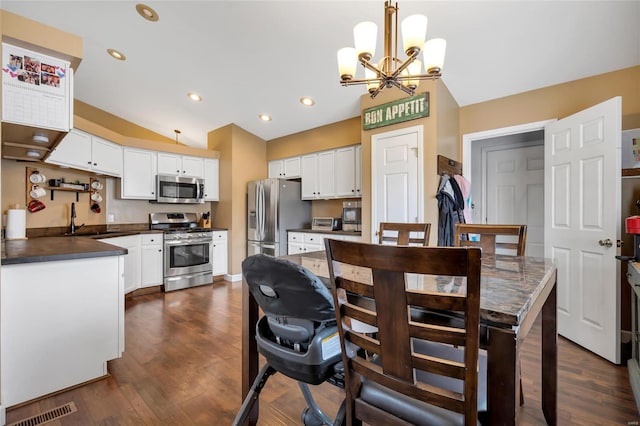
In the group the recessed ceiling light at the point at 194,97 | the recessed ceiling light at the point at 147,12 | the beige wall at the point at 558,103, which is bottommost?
the beige wall at the point at 558,103

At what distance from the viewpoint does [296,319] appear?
1.08 metres

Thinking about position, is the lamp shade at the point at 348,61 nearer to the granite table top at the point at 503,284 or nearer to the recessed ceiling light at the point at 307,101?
the granite table top at the point at 503,284

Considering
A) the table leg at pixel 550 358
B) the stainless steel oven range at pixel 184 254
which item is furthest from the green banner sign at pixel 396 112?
the stainless steel oven range at pixel 184 254

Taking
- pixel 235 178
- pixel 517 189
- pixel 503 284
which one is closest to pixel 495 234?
pixel 503 284

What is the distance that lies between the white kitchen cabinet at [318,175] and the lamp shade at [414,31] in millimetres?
2756

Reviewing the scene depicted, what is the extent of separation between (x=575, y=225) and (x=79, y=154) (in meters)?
5.03

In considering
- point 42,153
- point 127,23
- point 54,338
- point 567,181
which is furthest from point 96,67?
point 567,181

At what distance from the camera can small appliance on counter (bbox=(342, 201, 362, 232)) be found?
409cm

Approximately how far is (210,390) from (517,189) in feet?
14.0

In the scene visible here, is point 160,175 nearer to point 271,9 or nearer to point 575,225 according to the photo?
point 271,9

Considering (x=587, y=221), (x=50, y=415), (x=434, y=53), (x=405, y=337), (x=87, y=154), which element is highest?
(x=434, y=53)

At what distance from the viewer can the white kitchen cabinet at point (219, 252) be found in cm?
463

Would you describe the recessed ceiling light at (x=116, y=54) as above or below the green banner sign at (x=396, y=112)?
above

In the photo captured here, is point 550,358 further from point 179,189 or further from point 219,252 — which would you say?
point 179,189
